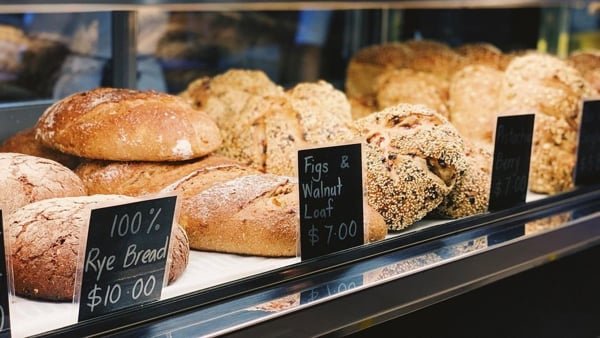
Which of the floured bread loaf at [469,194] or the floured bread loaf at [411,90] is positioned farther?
the floured bread loaf at [411,90]

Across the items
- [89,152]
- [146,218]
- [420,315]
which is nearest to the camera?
[146,218]

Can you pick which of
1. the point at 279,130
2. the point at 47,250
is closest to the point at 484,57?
the point at 279,130

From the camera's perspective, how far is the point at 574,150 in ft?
7.18

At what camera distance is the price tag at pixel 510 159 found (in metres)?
1.81

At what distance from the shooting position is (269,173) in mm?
1882

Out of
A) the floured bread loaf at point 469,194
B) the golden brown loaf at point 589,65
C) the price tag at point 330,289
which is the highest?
the golden brown loaf at point 589,65

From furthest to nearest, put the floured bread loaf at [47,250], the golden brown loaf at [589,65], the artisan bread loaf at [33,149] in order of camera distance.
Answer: the golden brown loaf at [589,65] < the artisan bread loaf at [33,149] < the floured bread loaf at [47,250]

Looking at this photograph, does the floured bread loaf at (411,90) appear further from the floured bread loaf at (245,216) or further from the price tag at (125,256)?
the price tag at (125,256)

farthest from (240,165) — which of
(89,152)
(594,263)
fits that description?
(594,263)

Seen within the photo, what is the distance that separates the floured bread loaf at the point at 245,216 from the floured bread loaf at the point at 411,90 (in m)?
0.89

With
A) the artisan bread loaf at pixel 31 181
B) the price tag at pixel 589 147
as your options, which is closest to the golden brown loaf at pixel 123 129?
the artisan bread loaf at pixel 31 181

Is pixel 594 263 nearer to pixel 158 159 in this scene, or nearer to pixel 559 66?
pixel 559 66

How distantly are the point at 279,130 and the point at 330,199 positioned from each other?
51 centimetres

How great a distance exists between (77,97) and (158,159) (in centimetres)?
23
